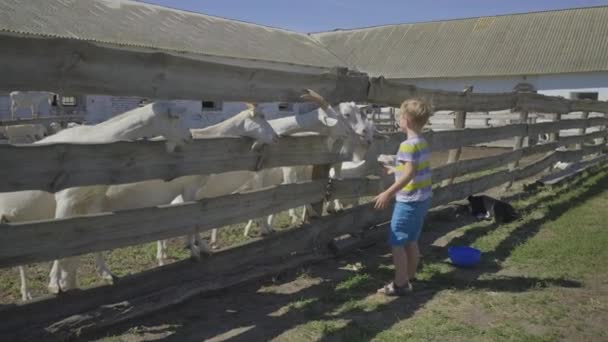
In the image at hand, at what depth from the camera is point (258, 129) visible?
482 cm

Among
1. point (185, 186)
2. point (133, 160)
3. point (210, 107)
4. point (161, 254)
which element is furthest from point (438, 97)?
point (210, 107)

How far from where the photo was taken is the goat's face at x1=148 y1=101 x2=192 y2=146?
4090 millimetres

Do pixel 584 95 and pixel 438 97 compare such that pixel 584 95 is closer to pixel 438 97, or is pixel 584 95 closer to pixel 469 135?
pixel 469 135

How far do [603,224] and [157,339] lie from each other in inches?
267

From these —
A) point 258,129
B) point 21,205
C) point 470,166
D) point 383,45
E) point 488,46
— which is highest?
point 383,45

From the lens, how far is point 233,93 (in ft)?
14.0

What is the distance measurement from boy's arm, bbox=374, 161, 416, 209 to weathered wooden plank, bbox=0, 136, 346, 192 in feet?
3.39

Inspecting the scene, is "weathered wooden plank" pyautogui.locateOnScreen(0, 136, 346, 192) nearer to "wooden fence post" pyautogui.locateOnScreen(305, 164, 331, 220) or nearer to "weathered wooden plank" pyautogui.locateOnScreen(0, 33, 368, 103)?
"weathered wooden plank" pyautogui.locateOnScreen(0, 33, 368, 103)

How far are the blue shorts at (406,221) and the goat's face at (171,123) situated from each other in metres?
1.96

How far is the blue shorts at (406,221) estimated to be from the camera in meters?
4.61

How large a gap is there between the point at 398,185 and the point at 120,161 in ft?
7.44

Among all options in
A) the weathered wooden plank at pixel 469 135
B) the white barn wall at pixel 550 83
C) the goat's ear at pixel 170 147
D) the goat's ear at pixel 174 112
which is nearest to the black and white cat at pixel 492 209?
the weathered wooden plank at pixel 469 135

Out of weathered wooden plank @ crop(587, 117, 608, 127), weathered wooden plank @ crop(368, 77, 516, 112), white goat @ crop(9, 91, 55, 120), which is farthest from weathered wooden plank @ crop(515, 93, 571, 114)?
white goat @ crop(9, 91, 55, 120)

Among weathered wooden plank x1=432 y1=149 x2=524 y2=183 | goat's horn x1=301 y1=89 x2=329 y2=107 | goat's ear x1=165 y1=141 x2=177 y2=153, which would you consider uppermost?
goat's horn x1=301 y1=89 x2=329 y2=107
